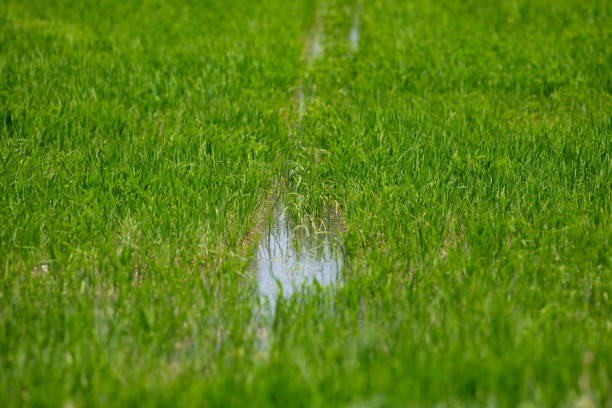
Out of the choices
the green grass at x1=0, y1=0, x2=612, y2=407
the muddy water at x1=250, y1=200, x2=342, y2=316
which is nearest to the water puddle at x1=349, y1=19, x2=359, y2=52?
the green grass at x1=0, y1=0, x2=612, y2=407

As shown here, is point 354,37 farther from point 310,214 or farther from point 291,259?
point 291,259

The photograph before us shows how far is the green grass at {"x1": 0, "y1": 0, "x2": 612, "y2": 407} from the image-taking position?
2084 millimetres

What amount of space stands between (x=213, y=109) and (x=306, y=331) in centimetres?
266

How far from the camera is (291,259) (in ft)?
10.4

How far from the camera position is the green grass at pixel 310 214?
Result: 2084 millimetres

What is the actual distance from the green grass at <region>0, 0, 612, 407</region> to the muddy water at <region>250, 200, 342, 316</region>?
0.09 m

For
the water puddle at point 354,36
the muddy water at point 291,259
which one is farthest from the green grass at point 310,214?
the water puddle at point 354,36

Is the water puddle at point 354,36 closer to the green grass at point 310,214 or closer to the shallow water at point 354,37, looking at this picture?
the shallow water at point 354,37

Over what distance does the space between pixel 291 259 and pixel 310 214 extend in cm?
46

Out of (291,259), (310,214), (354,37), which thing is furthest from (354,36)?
(291,259)

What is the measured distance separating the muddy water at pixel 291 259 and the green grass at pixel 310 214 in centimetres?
9

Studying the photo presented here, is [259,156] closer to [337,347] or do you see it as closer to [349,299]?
[349,299]

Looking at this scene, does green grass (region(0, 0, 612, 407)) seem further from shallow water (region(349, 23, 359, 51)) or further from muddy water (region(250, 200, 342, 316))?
shallow water (region(349, 23, 359, 51))

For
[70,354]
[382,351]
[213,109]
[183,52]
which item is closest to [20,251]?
[70,354]
